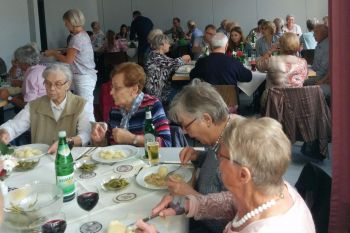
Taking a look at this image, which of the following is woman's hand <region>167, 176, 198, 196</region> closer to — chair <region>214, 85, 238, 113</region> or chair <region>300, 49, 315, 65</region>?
chair <region>214, 85, 238, 113</region>

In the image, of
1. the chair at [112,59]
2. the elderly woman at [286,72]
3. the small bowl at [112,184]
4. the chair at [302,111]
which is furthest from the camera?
the chair at [112,59]

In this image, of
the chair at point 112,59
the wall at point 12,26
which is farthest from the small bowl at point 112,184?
the chair at point 112,59

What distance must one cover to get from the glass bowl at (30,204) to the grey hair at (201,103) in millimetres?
626

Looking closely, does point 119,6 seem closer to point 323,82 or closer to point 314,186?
point 323,82

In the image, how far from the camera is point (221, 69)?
4.11 m

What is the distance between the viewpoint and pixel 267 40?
6121 mm

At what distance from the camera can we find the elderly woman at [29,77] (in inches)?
155

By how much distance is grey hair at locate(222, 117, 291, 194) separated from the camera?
43.9 inches

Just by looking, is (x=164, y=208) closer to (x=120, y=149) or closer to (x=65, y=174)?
(x=65, y=174)

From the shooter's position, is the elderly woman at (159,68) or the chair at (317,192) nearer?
the chair at (317,192)

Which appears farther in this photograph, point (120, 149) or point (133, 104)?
point (133, 104)

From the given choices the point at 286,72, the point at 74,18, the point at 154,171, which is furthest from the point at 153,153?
the point at 74,18

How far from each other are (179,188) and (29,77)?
2857 millimetres

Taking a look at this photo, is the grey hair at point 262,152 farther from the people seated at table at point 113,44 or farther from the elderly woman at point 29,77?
the people seated at table at point 113,44
